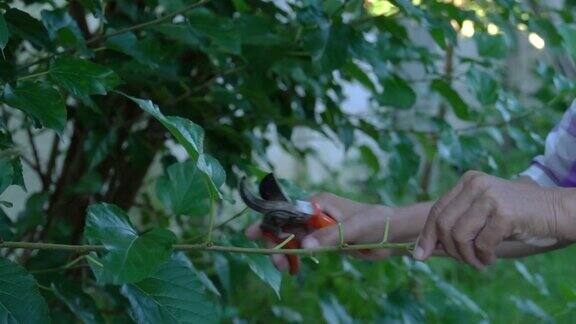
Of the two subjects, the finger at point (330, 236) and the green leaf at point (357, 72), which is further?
the green leaf at point (357, 72)

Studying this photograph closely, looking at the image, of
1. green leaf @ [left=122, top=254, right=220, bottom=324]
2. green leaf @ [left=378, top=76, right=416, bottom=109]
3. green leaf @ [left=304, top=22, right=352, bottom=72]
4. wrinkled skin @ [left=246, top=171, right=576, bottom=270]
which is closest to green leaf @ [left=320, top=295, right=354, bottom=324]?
green leaf @ [left=378, top=76, right=416, bottom=109]

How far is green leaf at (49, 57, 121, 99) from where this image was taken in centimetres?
93

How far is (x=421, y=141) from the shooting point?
176 cm

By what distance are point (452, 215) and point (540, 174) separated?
51 centimetres

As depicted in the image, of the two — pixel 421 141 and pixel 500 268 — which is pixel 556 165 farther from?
pixel 500 268

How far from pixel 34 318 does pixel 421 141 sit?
3.47 feet

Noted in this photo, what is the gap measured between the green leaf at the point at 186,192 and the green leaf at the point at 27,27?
198mm

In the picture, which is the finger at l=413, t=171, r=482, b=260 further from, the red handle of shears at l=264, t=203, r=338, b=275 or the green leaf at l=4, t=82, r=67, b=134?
the green leaf at l=4, t=82, r=67, b=134

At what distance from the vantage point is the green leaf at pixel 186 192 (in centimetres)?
100

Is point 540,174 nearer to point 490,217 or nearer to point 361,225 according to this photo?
point 361,225

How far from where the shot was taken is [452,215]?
3.12 ft

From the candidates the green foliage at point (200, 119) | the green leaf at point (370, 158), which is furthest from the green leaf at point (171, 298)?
the green leaf at point (370, 158)

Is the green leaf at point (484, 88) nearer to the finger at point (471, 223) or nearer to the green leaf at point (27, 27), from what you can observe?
the finger at point (471, 223)

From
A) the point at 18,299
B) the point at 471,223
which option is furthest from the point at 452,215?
the point at 18,299
